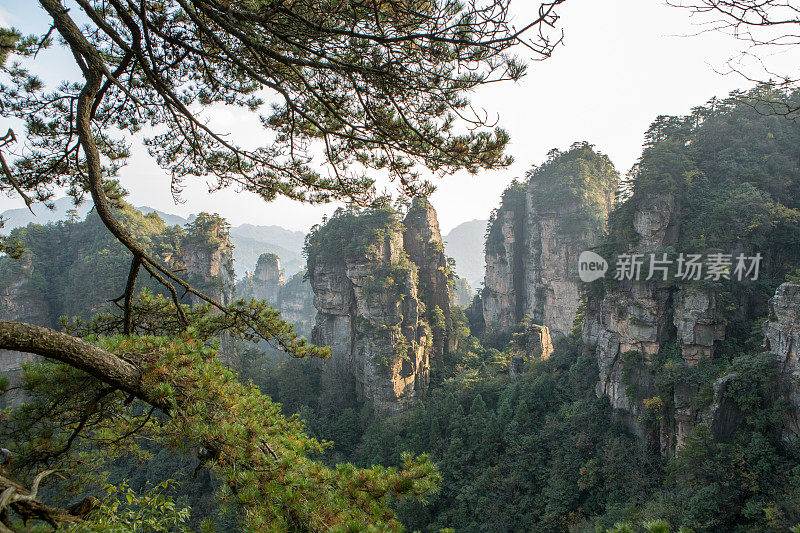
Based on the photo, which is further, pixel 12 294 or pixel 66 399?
pixel 12 294

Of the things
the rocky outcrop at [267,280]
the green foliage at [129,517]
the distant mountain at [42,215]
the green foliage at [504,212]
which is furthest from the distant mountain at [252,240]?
the green foliage at [129,517]

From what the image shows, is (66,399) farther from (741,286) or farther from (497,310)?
(497,310)

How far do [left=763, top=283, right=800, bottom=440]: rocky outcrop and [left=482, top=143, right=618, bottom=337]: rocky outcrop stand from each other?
1257cm

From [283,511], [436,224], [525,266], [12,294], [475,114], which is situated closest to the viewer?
[283,511]

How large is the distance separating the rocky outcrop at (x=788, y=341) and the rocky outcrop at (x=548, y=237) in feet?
41.2

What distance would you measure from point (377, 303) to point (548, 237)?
12.3 metres

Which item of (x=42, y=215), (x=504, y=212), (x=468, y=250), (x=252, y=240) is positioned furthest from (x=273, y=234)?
(x=42, y=215)

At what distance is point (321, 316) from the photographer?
1966 cm

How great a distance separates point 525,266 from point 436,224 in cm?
831

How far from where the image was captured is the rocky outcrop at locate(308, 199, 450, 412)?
17281 mm

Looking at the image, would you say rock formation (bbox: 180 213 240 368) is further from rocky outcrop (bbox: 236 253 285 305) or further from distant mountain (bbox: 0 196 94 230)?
rocky outcrop (bbox: 236 253 285 305)

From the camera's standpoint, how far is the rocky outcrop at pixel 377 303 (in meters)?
17.3

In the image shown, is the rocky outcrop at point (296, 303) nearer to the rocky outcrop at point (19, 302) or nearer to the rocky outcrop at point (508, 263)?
the rocky outcrop at point (508, 263)

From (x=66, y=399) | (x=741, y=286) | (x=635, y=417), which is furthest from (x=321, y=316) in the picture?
(x=66, y=399)
